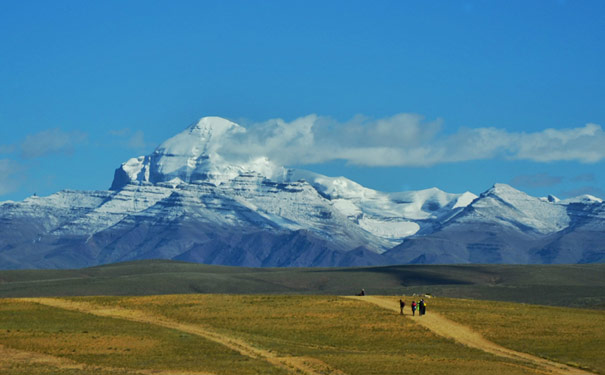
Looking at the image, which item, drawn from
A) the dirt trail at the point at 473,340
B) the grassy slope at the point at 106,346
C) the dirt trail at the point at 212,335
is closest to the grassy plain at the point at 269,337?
the grassy slope at the point at 106,346

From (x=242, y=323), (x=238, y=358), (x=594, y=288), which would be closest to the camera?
(x=238, y=358)

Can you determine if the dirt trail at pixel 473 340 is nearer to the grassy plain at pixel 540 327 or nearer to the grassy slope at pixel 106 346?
the grassy plain at pixel 540 327

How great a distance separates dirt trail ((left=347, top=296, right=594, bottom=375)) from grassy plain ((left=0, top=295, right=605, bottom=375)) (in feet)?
4.24

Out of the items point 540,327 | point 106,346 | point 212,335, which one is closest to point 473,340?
point 540,327

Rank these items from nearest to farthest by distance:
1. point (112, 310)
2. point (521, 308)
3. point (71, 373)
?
point (71, 373) < point (112, 310) < point (521, 308)

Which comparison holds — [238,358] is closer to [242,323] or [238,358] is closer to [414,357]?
[414,357]

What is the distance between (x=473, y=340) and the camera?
9144 centimetres

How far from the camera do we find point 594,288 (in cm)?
17975

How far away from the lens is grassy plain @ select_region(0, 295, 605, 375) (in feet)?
241

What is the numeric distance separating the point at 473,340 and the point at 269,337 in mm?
16925

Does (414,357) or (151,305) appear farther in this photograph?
(151,305)

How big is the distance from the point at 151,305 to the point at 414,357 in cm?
3954

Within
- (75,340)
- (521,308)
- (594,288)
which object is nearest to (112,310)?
(75,340)

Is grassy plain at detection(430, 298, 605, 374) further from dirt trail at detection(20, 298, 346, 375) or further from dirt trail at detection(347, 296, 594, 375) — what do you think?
dirt trail at detection(20, 298, 346, 375)
